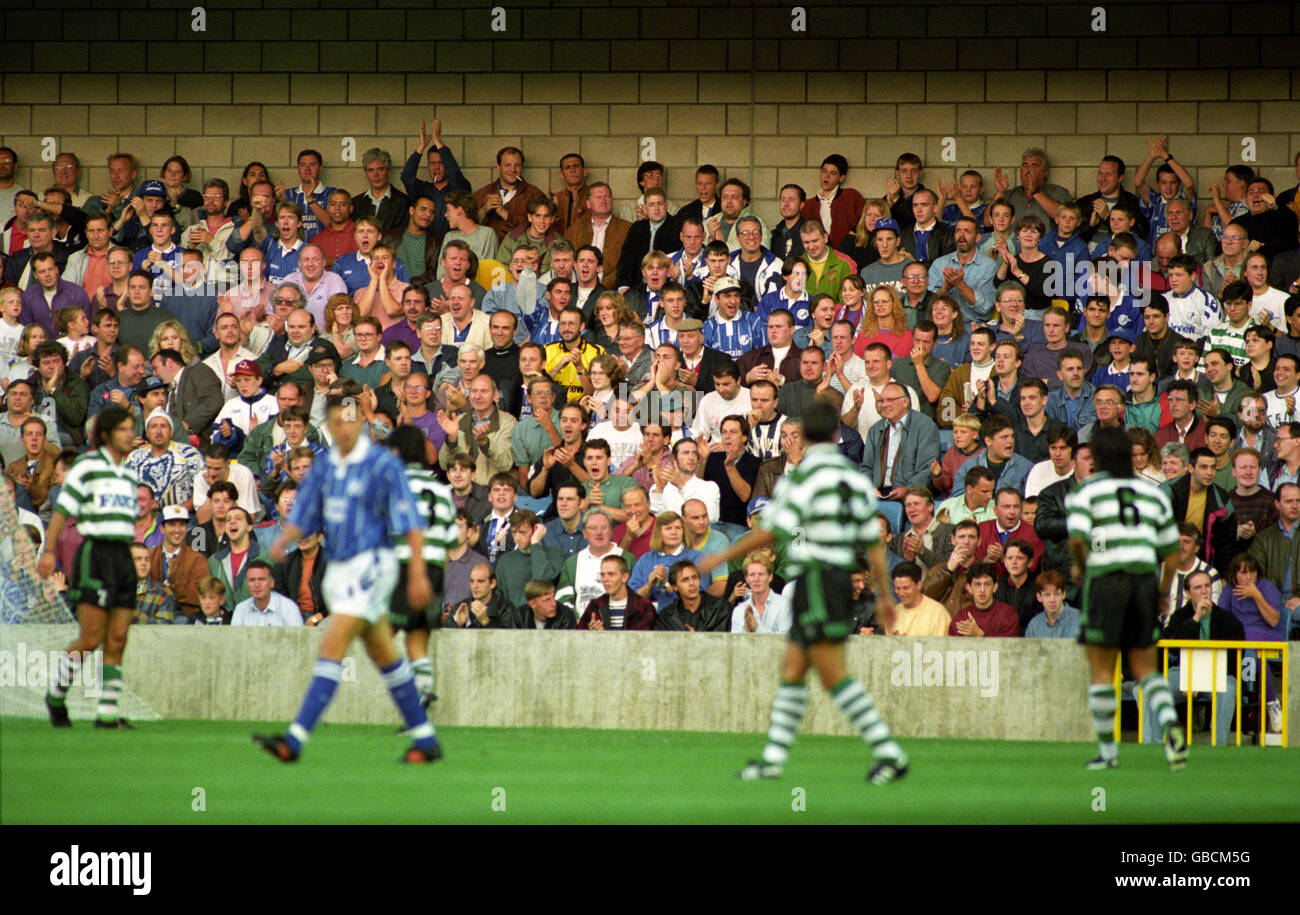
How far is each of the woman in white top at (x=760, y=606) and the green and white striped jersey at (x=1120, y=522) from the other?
2.66 metres

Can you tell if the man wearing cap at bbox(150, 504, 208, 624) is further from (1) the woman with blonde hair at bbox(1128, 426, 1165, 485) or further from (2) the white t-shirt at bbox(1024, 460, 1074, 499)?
(1) the woman with blonde hair at bbox(1128, 426, 1165, 485)

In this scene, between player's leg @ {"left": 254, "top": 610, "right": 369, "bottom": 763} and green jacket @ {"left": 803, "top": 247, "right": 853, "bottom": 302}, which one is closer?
player's leg @ {"left": 254, "top": 610, "right": 369, "bottom": 763}

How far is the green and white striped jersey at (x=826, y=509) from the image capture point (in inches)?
286

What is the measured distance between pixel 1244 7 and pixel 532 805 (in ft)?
28.6

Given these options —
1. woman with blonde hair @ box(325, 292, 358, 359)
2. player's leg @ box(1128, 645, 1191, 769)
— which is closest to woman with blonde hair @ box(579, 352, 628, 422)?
woman with blonde hair @ box(325, 292, 358, 359)

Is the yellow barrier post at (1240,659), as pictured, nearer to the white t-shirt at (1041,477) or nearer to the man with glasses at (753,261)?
the white t-shirt at (1041,477)

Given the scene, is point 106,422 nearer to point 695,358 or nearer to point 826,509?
point 826,509

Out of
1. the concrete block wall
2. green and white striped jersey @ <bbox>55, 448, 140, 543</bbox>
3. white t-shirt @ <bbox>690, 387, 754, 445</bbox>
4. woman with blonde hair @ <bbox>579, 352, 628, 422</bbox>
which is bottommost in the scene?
green and white striped jersey @ <bbox>55, 448, 140, 543</bbox>

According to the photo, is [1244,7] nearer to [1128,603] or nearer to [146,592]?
[1128,603]

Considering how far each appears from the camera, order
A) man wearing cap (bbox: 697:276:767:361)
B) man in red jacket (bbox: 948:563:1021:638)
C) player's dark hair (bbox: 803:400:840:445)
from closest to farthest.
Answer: player's dark hair (bbox: 803:400:840:445), man in red jacket (bbox: 948:563:1021:638), man wearing cap (bbox: 697:276:767:361)

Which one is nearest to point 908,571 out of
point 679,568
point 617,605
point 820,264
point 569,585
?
point 679,568

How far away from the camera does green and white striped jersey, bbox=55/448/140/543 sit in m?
9.27

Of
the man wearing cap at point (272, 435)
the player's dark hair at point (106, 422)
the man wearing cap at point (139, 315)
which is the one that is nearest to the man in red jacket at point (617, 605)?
the man wearing cap at point (272, 435)

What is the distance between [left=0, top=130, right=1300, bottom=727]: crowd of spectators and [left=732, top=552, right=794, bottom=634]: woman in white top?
18mm
